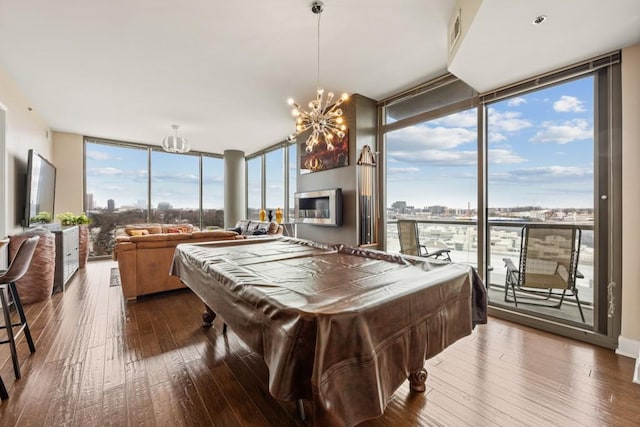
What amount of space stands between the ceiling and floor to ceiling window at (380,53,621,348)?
30 cm

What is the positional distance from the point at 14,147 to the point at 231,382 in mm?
4314

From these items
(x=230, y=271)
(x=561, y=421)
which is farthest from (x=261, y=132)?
(x=561, y=421)

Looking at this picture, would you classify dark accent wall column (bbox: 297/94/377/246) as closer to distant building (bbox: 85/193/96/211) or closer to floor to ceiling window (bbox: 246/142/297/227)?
floor to ceiling window (bbox: 246/142/297/227)

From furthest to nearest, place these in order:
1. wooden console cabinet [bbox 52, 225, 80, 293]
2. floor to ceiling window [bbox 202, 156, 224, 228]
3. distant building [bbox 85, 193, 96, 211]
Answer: floor to ceiling window [bbox 202, 156, 224, 228] → distant building [bbox 85, 193, 96, 211] → wooden console cabinet [bbox 52, 225, 80, 293]

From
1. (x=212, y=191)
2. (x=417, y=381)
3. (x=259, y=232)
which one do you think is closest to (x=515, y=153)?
(x=417, y=381)

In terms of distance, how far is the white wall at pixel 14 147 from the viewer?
3.19 meters

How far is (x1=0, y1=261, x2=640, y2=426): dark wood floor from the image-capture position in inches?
59.2

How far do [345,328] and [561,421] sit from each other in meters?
1.57

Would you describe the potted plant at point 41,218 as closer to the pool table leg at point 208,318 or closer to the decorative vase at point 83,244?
the decorative vase at point 83,244

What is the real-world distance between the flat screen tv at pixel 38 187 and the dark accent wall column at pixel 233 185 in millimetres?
3751

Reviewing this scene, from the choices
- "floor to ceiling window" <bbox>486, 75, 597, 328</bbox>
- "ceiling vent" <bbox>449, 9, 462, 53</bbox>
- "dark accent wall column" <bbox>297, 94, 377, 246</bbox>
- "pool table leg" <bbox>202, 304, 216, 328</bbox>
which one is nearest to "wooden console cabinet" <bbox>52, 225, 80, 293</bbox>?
"pool table leg" <bbox>202, 304, 216, 328</bbox>

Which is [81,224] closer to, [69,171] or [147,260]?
[69,171]

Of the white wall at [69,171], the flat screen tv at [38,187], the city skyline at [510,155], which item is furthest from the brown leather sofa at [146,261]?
the white wall at [69,171]

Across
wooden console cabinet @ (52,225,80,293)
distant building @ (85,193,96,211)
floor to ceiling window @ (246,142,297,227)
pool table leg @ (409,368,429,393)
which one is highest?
floor to ceiling window @ (246,142,297,227)
